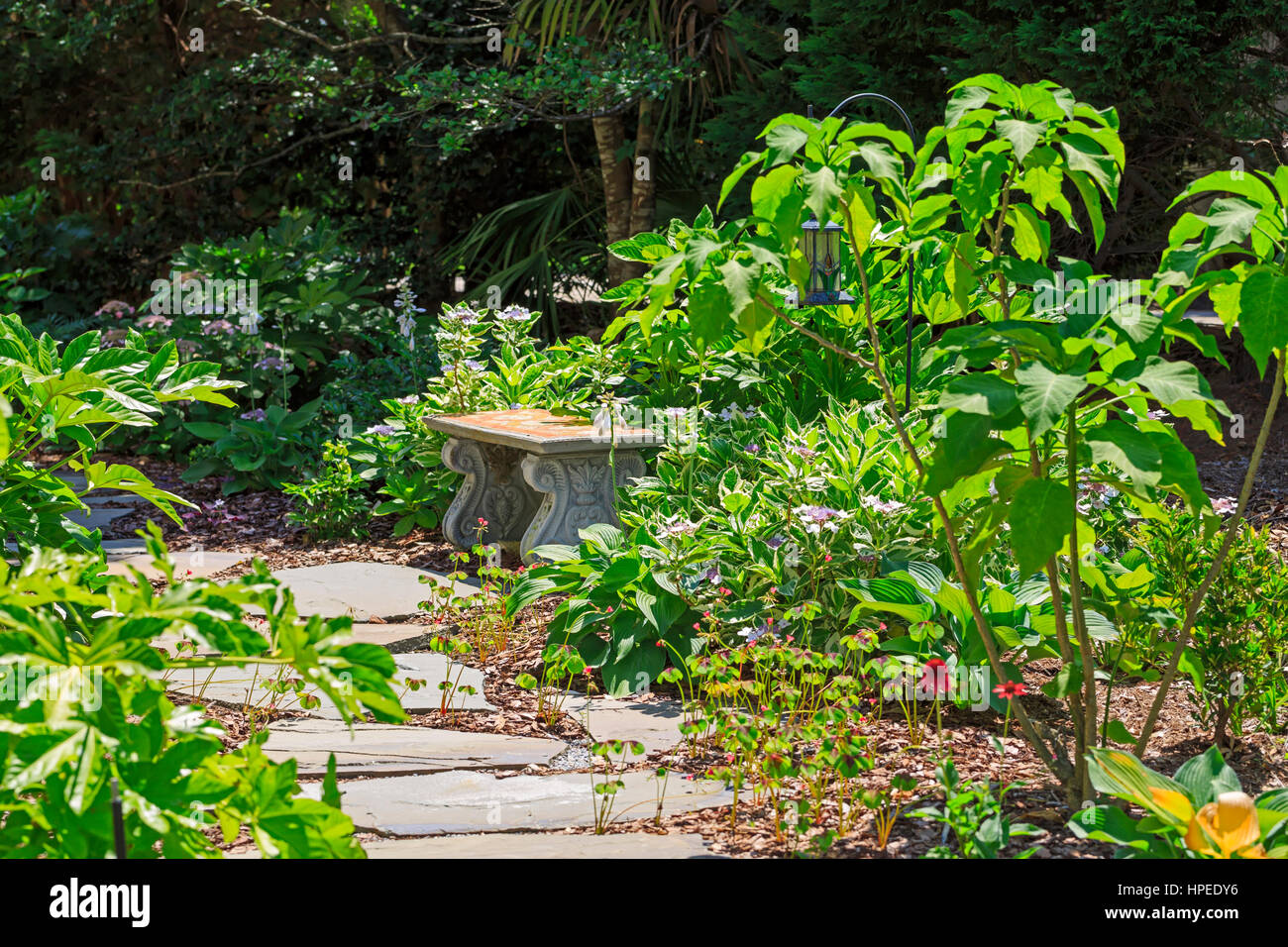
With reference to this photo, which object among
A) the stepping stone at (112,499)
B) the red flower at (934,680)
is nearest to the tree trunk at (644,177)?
the stepping stone at (112,499)

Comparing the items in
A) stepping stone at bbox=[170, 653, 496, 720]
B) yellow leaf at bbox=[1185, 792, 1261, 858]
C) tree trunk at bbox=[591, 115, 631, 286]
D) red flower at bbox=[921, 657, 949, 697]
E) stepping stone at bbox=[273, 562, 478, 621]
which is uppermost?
tree trunk at bbox=[591, 115, 631, 286]

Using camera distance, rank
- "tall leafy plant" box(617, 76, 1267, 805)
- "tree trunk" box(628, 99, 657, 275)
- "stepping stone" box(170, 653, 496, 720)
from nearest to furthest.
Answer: "tall leafy plant" box(617, 76, 1267, 805)
"stepping stone" box(170, 653, 496, 720)
"tree trunk" box(628, 99, 657, 275)

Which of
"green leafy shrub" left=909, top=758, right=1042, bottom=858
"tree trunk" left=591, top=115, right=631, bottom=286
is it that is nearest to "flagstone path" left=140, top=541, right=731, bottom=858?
"green leafy shrub" left=909, top=758, right=1042, bottom=858

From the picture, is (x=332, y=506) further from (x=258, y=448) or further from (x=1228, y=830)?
(x=1228, y=830)

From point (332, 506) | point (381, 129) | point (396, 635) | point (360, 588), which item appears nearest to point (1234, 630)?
point (396, 635)

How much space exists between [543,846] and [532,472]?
2.43 meters

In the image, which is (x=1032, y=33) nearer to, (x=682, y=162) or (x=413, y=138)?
(x=682, y=162)

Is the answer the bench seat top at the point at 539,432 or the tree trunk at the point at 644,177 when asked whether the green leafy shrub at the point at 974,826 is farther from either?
the tree trunk at the point at 644,177

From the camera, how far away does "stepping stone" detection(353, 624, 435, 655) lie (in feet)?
13.2

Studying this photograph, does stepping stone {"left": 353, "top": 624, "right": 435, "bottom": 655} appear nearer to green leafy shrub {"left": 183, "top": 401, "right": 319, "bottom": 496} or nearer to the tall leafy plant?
the tall leafy plant

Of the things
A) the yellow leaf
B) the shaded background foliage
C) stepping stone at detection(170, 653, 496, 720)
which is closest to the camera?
the yellow leaf

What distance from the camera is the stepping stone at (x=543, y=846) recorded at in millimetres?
2318

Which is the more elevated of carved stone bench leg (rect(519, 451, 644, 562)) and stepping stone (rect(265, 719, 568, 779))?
carved stone bench leg (rect(519, 451, 644, 562))

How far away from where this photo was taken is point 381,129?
9.07m
